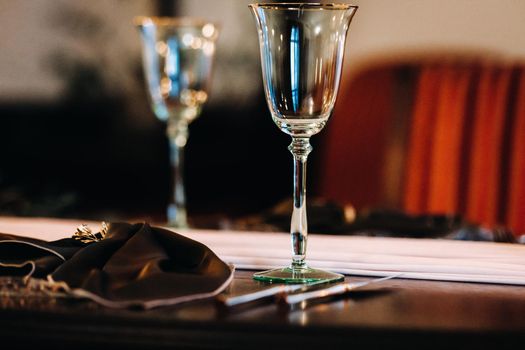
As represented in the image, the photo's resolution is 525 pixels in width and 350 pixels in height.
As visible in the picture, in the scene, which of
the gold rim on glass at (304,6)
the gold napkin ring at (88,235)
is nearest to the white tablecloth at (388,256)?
the gold napkin ring at (88,235)

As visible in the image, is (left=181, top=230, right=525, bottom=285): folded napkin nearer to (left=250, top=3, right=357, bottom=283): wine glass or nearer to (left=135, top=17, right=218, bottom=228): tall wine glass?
(left=250, top=3, right=357, bottom=283): wine glass

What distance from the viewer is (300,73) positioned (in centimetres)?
77

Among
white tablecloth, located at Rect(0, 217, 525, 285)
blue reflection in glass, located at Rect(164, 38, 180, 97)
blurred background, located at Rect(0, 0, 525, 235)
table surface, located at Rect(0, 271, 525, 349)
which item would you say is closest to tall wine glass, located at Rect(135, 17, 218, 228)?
blue reflection in glass, located at Rect(164, 38, 180, 97)

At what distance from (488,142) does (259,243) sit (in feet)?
3.28

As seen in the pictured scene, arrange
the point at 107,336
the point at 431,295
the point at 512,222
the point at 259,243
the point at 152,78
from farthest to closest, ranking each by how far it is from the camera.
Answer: the point at 512,222 → the point at 152,78 → the point at 259,243 → the point at 431,295 → the point at 107,336

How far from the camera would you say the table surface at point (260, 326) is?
1.92 ft

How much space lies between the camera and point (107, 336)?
0.60 metres

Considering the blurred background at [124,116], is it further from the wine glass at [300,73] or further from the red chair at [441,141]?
the wine glass at [300,73]

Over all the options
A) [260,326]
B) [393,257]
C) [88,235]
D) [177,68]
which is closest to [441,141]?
[177,68]

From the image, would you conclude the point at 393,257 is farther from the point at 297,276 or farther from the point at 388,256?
the point at 297,276

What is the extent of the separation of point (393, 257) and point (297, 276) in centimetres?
11

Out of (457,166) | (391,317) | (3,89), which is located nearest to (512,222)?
(457,166)

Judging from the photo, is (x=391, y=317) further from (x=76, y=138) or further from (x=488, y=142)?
(x=76, y=138)

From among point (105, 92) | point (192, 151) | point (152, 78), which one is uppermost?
point (152, 78)
